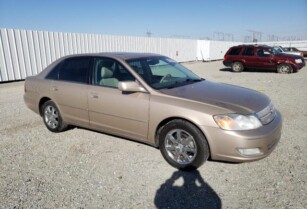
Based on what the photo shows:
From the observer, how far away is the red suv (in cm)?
1475

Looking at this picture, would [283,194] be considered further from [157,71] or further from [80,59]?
[80,59]

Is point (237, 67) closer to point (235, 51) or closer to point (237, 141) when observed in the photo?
point (235, 51)

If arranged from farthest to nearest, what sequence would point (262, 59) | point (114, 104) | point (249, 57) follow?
point (249, 57)
point (262, 59)
point (114, 104)

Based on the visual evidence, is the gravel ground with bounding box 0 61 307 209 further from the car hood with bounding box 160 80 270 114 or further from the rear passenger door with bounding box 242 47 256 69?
the rear passenger door with bounding box 242 47 256 69

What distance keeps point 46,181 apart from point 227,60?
1517cm

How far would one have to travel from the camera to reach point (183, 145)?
3510 mm

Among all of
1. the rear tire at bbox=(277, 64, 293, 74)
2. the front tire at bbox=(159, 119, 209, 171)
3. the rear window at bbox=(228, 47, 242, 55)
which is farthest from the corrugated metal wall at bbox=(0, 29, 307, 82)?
the front tire at bbox=(159, 119, 209, 171)

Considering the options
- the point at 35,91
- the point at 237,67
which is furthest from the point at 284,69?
the point at 35,91

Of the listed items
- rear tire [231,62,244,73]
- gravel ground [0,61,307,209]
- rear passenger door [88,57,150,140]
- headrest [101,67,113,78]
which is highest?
headrest [101,67,113,78]

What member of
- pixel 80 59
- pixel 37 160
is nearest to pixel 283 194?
pixel 37 160

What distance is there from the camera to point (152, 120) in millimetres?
3676

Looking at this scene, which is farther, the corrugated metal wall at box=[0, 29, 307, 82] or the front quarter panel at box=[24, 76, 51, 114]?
the corrugated metal wall at box=[0, 29, 307, 82]

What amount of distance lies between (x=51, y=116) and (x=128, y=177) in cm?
257

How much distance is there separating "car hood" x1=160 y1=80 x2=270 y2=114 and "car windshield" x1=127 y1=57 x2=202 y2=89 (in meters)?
0.22
